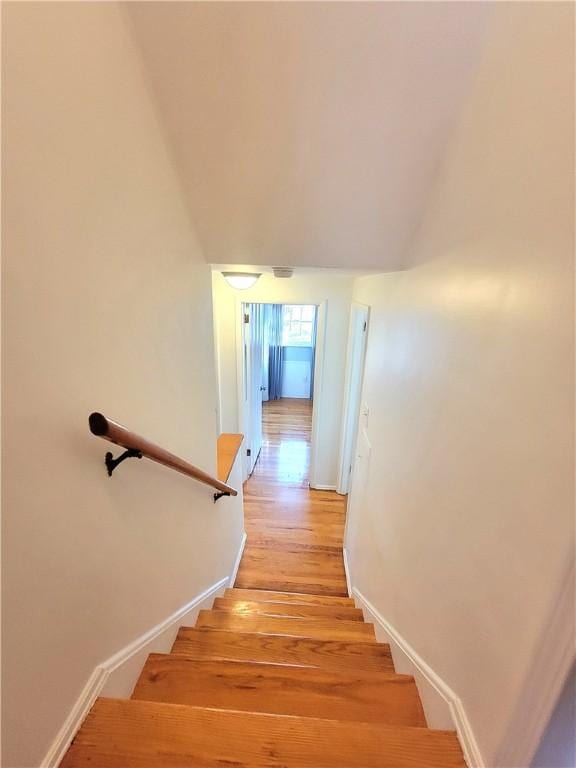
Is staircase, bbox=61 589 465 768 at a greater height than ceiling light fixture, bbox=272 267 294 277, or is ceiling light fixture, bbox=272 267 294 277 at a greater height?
ceiling light fixture, bbox=272 267 294 277

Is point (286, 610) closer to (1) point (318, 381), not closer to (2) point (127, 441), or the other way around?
(2) point (127, 441)

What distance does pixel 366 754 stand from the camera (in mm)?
762

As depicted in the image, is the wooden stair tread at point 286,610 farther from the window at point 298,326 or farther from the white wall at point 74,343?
the window at point 298,326

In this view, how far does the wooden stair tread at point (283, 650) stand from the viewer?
4.47ft

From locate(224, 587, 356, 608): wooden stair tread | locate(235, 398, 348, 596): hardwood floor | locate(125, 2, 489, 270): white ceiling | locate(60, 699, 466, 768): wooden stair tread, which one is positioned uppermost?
locate(125, 2, 489, 270): white ceiling

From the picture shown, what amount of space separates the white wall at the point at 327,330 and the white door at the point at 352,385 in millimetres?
108

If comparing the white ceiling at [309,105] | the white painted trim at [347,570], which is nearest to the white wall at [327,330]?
the white painted trim at [347,570]

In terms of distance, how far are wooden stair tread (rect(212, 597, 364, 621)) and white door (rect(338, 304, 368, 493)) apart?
1.47 meters

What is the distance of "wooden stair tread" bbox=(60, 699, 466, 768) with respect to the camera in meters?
0.73

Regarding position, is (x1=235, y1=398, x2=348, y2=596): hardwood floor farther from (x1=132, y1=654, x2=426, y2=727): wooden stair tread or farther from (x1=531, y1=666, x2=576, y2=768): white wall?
→ (x1=531, y1=666, x2=576, y2=768): white wall

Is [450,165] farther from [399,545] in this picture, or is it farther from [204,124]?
[399,545]

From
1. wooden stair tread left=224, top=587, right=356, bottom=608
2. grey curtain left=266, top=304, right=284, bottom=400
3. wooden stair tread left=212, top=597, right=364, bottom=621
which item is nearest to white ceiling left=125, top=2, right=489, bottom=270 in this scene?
wooden stair tread left=212, top=597, right=364, bottom=621

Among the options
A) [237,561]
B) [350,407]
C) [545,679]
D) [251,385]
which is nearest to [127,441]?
[545,679]

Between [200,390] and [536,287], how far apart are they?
1433 mm
